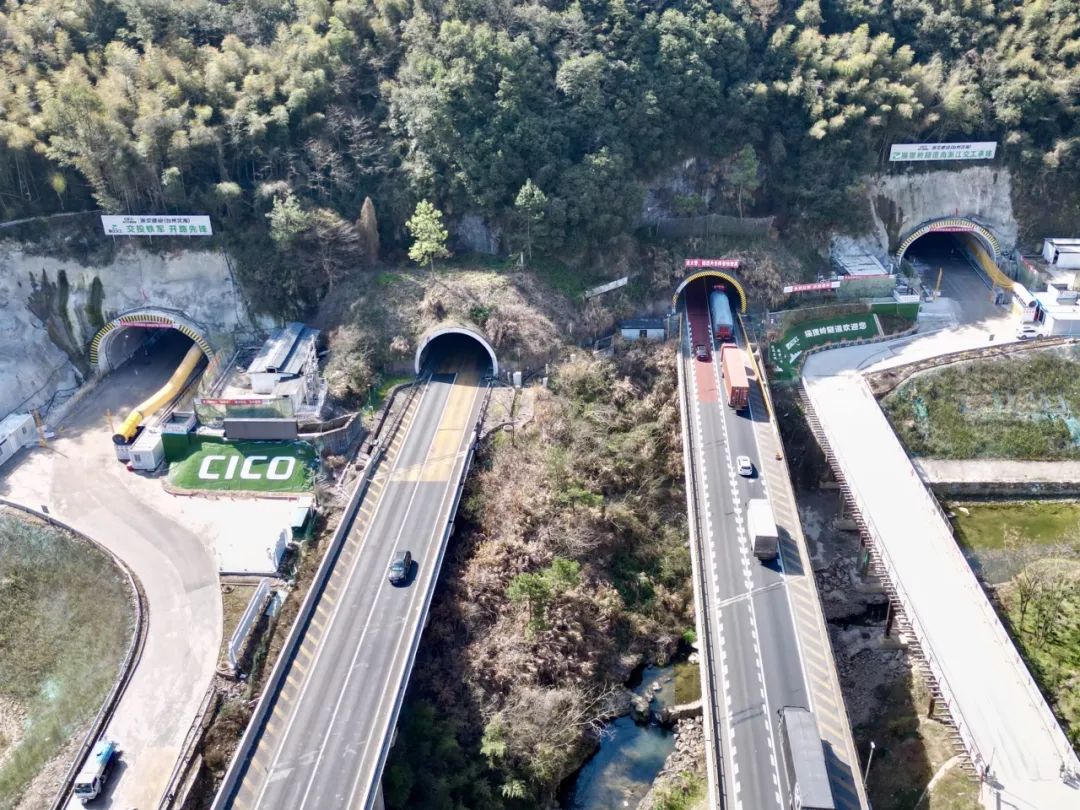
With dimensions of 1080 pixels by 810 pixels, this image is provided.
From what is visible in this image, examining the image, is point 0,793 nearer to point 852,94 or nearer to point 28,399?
point 28,399

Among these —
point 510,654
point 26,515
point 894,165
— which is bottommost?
point 510,654

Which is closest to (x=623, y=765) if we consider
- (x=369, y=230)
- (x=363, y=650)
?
(x=363, y=650)

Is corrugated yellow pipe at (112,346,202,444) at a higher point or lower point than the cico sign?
higher

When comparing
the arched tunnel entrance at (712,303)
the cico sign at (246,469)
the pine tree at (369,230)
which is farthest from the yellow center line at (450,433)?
the arched tunnel entrance at (712,303)

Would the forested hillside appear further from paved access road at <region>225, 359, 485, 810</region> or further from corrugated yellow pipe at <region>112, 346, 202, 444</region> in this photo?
paved access road at <region>225, 359, 485, 810</region>

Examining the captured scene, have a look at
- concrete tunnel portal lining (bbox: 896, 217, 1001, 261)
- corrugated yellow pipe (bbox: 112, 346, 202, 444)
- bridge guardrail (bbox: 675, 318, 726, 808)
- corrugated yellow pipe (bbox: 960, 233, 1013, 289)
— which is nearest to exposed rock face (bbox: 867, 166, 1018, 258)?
concrete tunnel portal lining (bbox: 896, 217, 1001, 261)

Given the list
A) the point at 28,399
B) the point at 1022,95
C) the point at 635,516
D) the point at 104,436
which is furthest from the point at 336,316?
the point at 1022,95
